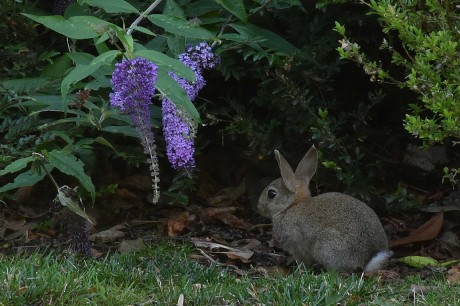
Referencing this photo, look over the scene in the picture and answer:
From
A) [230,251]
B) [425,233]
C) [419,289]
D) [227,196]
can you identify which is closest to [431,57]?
[419,289]

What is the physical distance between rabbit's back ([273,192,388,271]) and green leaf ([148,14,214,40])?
1774 millimetres

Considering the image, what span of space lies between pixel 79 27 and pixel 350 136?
3468mm

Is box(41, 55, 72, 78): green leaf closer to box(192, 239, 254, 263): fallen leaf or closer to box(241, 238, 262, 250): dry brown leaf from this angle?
box(192, 239, 254, 263): fallen leaf

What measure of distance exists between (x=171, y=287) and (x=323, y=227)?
188cm

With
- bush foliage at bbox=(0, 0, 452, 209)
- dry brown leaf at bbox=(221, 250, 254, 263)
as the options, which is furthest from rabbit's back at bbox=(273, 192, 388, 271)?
bush foliage at bbox=(0, 0, 452, 209)

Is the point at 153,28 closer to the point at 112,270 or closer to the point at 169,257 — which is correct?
the point at 169,257

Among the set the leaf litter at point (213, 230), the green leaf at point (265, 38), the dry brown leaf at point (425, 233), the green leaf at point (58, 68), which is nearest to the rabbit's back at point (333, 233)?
the leaf litter at point (213, 230)

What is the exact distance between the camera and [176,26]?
230 inches

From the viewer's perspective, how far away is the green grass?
4918 mm

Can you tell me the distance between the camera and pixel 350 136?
816 cm

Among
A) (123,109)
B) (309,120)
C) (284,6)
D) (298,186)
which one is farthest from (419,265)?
(123,109)

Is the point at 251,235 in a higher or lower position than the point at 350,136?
lower

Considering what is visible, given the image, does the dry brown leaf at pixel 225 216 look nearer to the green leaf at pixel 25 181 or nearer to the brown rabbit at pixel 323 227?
the brown rabbit at pixel 323 227

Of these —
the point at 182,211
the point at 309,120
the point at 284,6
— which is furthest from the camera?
the point at 182,211
